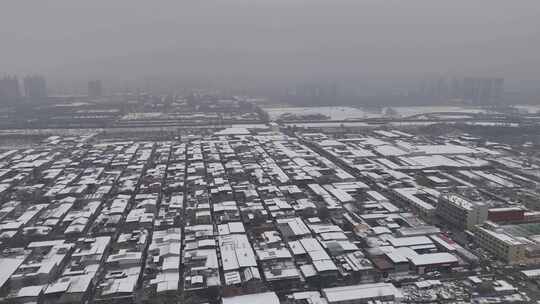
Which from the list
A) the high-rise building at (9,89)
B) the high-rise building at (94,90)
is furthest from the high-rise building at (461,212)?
the high-rise building at (94,90)

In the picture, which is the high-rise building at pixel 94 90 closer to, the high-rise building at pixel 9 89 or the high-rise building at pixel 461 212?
the high-rise building at pixel 9 89

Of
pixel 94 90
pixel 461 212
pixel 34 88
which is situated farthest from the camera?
pixel 94 90

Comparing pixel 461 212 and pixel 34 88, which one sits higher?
pixel 34 88

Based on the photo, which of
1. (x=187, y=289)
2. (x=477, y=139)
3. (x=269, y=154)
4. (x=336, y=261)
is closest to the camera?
(x=187, y=289)

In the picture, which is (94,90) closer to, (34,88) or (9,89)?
(34,88)

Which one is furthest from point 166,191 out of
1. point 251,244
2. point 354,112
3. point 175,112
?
point 354,112

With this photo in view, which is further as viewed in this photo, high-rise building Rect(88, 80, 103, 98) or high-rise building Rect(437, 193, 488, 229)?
high-rise building Rect(88, 80, 103, 98)

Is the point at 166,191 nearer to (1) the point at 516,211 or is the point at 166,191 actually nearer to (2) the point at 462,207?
(2) the point at 462,207

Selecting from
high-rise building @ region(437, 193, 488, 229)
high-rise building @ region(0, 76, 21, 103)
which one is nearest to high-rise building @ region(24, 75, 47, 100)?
high-rise building @ region(0, 76, 21, 103)

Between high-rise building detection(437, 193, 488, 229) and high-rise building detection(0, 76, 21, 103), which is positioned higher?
high-rise building detection(0, 76, 21, 103)

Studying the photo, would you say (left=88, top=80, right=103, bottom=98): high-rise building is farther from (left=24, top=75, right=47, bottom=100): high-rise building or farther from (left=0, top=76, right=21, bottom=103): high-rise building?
(left=0, top=76, right=21, bottom=103): high-rise building

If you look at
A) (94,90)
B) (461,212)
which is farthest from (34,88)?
(461,212)
